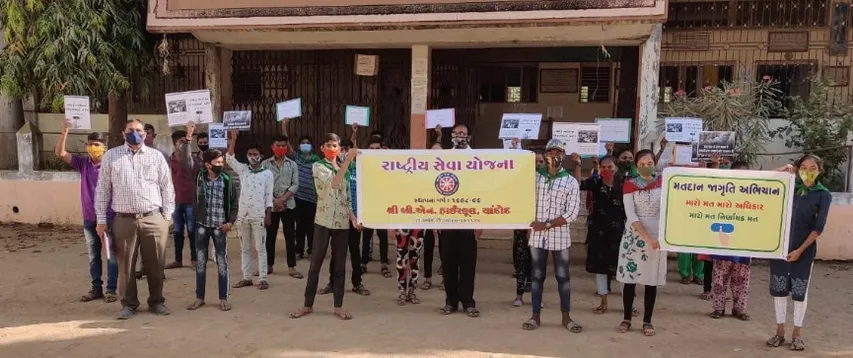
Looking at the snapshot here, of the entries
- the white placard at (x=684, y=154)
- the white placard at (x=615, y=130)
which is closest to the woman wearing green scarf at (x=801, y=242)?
the white placard at (x=684, y=154)

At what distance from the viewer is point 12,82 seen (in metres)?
8.07

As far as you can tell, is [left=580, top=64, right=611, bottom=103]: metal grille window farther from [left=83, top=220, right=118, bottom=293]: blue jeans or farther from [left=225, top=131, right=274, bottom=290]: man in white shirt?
[left=83, top=220, right=118, bottom=293]: blue jeans

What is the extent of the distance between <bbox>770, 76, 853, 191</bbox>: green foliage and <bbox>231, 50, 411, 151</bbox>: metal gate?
5778 millimetres

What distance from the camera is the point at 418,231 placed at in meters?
5.59

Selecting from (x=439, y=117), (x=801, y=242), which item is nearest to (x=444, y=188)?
(x=439, y=117)

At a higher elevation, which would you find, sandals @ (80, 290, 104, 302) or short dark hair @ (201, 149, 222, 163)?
short dark hair @ (201, 149, 222, 163)

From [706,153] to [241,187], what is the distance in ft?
15.8

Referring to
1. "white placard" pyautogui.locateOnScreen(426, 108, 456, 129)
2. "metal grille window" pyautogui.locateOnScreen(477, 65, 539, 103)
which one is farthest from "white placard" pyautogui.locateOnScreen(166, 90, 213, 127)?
"metal grille window" pyautogui.locateOnScreen(477, 65, 539, 103)

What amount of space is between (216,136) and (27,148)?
13.5 feet

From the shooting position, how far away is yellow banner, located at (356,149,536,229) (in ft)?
15.9

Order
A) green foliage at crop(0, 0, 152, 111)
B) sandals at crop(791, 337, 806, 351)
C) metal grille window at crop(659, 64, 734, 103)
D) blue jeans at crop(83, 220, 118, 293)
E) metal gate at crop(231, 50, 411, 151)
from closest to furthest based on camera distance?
sandals at crop(791, 337, 806, 351)
blue jeans at crop(83, 220, 118, 293)
green foliage at crop(0, 0, 152, 111)
metal grille window at crop(659, 64, 734, 103)
metal gate at crop(231, 50, 411, 151)

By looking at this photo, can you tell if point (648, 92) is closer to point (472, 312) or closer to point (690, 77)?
point (690, 77)

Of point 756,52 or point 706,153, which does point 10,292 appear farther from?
point 756,52

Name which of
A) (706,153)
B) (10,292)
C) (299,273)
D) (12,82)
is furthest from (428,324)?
(12,82)
